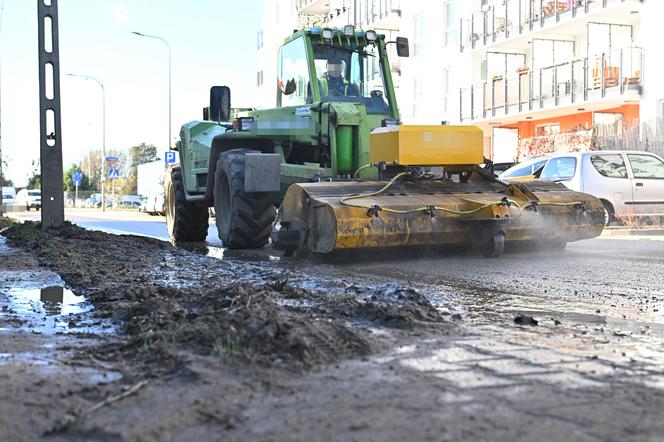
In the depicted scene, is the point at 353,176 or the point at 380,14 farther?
the point at 380,14

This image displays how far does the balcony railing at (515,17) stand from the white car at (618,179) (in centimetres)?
1185

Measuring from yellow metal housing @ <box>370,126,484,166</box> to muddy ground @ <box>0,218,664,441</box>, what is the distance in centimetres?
285

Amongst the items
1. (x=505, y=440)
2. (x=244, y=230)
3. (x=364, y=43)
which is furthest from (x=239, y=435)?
(x=364, y=43)

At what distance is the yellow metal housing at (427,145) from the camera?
9969 mm

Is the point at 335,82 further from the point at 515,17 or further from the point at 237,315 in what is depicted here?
the point at 515,17

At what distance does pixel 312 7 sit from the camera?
52.9 metres

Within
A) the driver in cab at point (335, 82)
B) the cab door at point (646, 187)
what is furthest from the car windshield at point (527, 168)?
the driver in cab at point (335, 82)

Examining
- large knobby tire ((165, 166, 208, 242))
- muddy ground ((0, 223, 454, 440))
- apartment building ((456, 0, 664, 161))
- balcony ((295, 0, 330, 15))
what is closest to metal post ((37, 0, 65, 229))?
large knobby tire ((165, 166, 208, 242))

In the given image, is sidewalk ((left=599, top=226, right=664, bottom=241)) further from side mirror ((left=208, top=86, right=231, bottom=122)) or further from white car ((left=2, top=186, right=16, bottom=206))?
white car ((left=2, top=186, right=16, bottom=206))

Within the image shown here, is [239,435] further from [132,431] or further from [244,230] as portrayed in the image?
[244,230]

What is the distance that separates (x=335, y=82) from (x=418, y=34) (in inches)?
1172

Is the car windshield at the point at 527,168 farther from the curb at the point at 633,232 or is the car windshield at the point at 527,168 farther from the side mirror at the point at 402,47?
the side mirror at the point at 402,47

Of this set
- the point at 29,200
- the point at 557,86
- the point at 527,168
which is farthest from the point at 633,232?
the point at 29,200

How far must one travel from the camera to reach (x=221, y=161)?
12008mm
